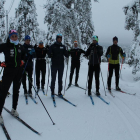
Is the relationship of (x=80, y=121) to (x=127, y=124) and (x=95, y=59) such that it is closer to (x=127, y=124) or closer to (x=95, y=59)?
(x=127, y=124)

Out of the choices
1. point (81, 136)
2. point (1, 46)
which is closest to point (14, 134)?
point (81, 136)

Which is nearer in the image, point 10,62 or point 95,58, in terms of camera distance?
point 10,62

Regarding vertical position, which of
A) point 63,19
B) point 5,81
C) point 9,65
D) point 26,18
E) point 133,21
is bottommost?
point 5,81

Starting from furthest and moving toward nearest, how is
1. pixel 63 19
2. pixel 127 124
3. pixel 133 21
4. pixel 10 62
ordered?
pixel 63 19 → pixel 133 21 → pixel 10 62 → pixel 127 124

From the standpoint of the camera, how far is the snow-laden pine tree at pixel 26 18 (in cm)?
2098

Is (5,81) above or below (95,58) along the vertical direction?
below

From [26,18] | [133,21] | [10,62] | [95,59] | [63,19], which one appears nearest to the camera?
[10,62]

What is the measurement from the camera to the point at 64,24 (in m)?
14.7

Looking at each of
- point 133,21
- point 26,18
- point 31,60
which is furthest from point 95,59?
point 26,18

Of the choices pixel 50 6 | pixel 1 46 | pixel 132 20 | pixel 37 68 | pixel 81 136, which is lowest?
pixel 81 136

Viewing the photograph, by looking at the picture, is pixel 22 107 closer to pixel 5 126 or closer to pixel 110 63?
pixel 5 126

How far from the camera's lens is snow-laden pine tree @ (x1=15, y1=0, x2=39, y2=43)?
20984 mm

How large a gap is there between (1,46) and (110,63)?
4.69 meters

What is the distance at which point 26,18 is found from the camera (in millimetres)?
21297
